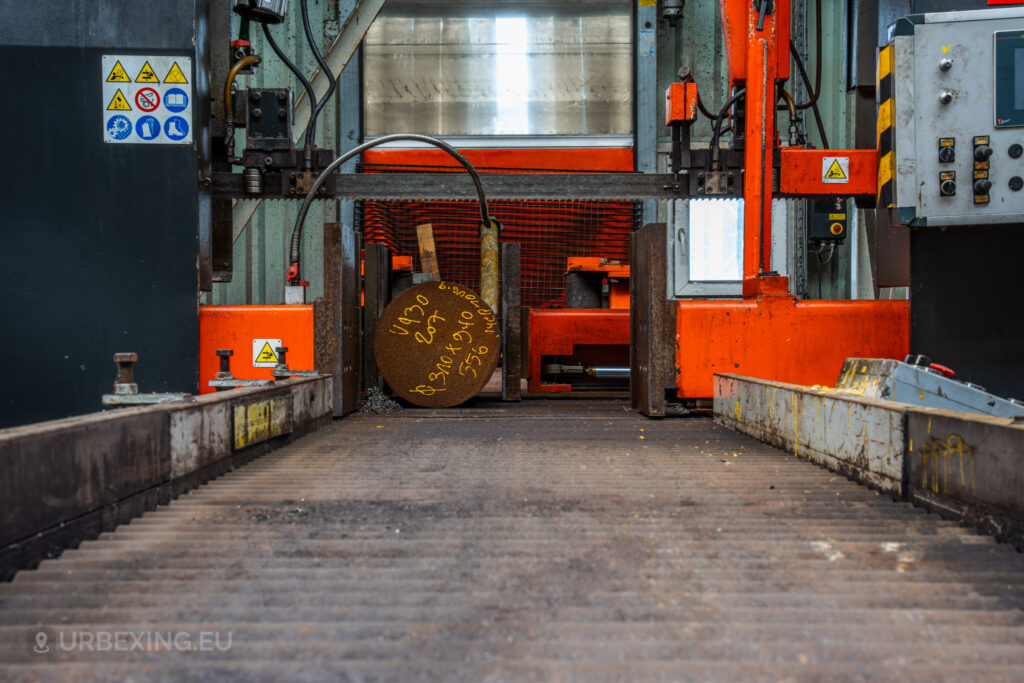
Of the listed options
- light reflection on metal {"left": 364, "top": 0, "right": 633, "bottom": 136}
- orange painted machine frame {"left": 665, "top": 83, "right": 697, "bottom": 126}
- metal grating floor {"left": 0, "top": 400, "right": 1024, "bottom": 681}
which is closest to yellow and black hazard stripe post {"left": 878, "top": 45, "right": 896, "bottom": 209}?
orange painted machine frame {"left": 665, "top": 83, "right": 697, "bottom": 126}

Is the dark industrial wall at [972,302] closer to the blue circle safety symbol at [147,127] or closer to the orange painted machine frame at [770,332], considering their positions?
the orange painted machine frame at [770,332]

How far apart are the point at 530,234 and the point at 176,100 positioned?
396cm

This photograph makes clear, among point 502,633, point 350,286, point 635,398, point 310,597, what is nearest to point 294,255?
point 350,286

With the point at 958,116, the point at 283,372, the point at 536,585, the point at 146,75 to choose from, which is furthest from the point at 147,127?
the point at 958,116

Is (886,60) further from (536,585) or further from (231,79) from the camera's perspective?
(231,79)

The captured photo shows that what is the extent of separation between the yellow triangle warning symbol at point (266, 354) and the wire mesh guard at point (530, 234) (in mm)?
3334

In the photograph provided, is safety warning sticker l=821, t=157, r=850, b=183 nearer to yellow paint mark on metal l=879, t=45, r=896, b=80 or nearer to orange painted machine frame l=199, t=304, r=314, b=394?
yellow paint mark on metal l=879, t=45, r=896, b=80

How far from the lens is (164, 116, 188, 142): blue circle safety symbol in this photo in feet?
9.98

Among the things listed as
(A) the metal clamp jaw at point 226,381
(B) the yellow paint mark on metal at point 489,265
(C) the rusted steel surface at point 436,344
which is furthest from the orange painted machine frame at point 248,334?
(B) the yellow paint mark on metal at point 489,265

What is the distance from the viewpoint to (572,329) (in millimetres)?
4602

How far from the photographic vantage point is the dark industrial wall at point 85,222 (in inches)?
114

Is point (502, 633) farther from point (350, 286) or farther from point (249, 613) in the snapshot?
point (350, 286)

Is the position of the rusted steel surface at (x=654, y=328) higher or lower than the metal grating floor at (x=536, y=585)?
higher

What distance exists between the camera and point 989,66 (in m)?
2.74
